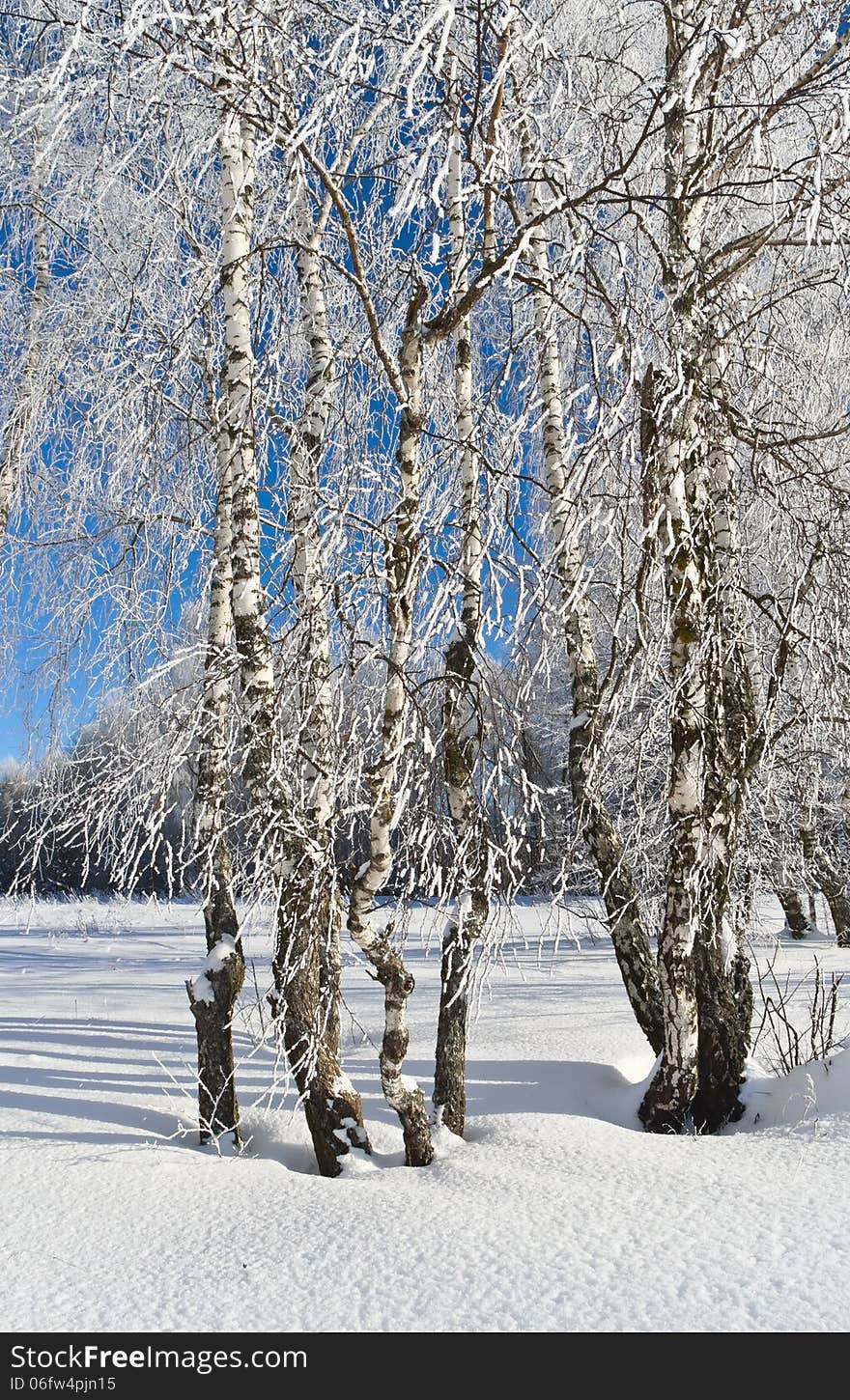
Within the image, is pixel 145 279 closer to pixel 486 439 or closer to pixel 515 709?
pixel 486 439

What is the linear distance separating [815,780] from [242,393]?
2957mm

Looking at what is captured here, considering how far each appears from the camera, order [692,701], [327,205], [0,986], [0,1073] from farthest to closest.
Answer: [0,986] → [0,1073] → [327,205] → [692,701]

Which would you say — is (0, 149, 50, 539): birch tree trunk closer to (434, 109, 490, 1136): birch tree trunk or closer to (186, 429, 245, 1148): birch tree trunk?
(186, 429, 245, 1148): birch tree trunk

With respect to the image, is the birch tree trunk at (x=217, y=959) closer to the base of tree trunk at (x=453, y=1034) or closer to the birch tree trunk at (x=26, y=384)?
the base of tree trunk at (x=453, y=1034)

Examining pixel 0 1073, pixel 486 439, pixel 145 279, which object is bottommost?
pixel 0 1073

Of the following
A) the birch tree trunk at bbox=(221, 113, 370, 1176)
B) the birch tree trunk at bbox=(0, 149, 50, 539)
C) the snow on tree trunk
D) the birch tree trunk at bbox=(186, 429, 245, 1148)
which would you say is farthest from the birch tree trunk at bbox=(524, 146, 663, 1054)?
the birch tree trunk at bbox=(0, 149, 50, 539)

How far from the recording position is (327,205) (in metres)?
3.55

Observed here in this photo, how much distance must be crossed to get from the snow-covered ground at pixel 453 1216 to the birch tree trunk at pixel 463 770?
0.20 m

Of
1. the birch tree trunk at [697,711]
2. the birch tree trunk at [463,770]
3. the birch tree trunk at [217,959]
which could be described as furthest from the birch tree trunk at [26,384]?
the birch tree trunk at [697,711]

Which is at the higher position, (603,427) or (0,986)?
(603,427)

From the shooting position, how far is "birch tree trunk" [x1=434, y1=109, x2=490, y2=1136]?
118 inches

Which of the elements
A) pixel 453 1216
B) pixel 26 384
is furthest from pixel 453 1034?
pixel 26 384

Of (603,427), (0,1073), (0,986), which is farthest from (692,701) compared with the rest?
(0,986)

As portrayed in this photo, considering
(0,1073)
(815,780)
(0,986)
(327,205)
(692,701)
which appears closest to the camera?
(692,701)
